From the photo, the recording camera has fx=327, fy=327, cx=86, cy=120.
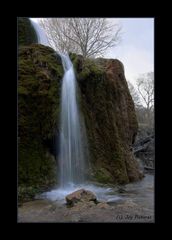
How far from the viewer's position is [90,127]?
904 centimetres

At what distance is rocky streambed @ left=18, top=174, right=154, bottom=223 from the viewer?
523 cm

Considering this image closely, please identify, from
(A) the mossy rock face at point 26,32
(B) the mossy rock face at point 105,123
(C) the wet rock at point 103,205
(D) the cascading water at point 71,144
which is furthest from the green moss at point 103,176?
(A) the mossy rock face at point 26,32

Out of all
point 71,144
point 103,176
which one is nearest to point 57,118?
point 71,144

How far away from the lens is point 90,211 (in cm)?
567

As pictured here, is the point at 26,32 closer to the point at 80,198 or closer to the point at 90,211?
the point at 80,198

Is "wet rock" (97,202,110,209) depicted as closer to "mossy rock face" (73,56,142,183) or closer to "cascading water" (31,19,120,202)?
"cascading water" (31,19,120,202)

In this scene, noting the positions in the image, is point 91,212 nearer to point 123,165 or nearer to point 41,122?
point 41,122

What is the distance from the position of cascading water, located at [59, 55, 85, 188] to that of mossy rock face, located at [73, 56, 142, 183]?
0.36 meters

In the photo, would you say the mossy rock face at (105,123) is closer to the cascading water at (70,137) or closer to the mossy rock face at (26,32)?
the cascading water at (70,137)

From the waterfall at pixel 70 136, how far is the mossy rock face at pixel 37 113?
0.22 meters

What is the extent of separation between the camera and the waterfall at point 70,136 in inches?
311

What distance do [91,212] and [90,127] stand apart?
12.1 feet
